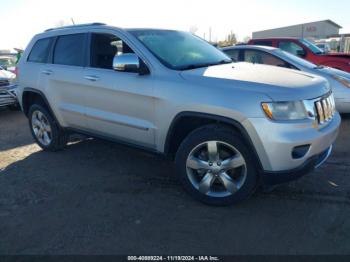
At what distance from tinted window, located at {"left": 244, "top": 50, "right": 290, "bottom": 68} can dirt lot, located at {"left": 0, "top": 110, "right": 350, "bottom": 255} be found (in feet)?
8.00

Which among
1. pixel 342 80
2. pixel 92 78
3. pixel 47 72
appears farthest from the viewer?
pixel 342 80

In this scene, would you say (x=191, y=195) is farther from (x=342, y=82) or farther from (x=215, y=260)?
(x=342, y=82)

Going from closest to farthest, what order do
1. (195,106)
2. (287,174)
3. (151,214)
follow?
(287,174) < (195,106) < (151,214)

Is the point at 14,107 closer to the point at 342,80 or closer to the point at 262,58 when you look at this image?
the point at 262,58

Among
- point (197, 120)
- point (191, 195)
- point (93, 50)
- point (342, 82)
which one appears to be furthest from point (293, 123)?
point (342, 82)

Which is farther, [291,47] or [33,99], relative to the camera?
[291,47]

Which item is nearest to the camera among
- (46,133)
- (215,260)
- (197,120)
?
(215,260)

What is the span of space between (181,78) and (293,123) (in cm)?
116

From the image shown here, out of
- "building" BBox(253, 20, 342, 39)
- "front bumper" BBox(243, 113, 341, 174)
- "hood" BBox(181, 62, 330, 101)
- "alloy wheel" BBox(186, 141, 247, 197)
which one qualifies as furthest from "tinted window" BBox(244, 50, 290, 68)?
"building" BBox(253, 20, 342, 39)

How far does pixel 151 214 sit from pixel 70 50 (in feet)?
8.67

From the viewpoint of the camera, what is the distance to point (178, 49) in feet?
13.1

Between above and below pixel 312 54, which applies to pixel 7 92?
below

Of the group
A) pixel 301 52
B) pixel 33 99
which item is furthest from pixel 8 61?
pixel 301 52

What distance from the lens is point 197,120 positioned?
3.44 m
